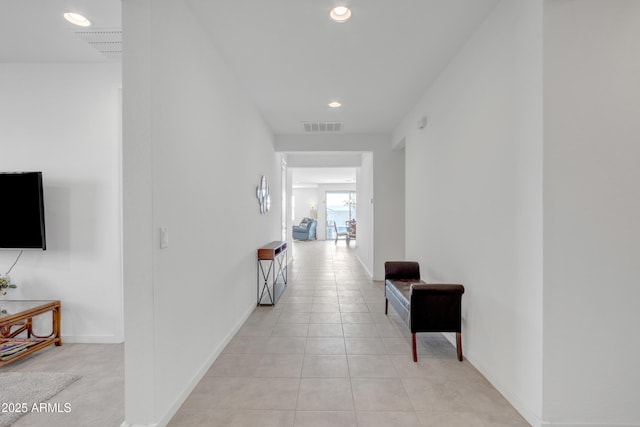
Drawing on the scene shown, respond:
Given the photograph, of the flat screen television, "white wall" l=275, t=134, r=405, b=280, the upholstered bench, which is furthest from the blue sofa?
the upholstered bench

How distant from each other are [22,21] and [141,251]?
7.35ft

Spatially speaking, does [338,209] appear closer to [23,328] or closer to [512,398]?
[23,328]

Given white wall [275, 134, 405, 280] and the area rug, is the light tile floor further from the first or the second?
→ white wall [275, 134, 405, 280]

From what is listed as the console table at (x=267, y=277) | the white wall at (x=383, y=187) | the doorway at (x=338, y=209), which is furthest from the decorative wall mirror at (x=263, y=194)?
the doorway at (x=338, y=209)

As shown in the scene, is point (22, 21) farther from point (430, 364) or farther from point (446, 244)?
point (430, 364)

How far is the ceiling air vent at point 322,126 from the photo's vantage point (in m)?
5.03

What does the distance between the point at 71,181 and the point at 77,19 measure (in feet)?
4.97

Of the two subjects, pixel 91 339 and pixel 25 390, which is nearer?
pixel 25 390

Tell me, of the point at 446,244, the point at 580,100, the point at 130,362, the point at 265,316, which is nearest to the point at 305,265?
the point at 265,316

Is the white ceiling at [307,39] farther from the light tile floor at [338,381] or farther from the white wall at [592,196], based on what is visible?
the light tile floor at [338,381]

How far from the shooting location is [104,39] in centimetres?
246

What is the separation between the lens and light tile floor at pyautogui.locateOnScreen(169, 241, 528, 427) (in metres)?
1.88

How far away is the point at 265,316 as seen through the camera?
3760 millimetres

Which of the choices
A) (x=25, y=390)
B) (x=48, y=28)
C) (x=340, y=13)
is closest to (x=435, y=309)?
(x=340, y=13)
